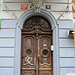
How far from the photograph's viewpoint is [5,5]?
6.04 meters

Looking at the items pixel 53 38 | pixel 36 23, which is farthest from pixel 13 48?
pixel 53 38

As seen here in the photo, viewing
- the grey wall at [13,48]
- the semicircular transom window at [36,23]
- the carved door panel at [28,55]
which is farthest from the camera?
the semicircular transom window at [36,23]

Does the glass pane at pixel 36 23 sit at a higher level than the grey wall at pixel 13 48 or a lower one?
higher

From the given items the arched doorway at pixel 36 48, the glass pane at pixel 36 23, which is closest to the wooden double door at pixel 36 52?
the arched doorway at pixel 36 48

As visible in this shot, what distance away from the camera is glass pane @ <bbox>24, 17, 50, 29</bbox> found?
6422 millimetres

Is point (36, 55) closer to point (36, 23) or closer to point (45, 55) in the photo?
point (45, 55)

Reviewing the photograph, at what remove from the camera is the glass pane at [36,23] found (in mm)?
6422

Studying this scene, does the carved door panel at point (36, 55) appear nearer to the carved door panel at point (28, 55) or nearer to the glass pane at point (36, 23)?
the carved door panel at point (28, 55)

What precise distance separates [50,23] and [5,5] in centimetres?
233

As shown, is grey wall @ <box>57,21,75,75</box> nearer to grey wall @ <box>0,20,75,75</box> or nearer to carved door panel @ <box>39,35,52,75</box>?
grey wall @ <box>0,20,75,75</box>

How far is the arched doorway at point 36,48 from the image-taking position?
20.2 ft

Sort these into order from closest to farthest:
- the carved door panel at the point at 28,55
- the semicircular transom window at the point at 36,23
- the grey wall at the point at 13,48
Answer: the grey wall at the point at 13,48
the carved door panel at the point at 28,55
the semicircular transom window at the point at 36,23

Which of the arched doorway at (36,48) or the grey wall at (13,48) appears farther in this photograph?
the arched doorway at (36,48)

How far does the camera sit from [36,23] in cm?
Answer: 643
